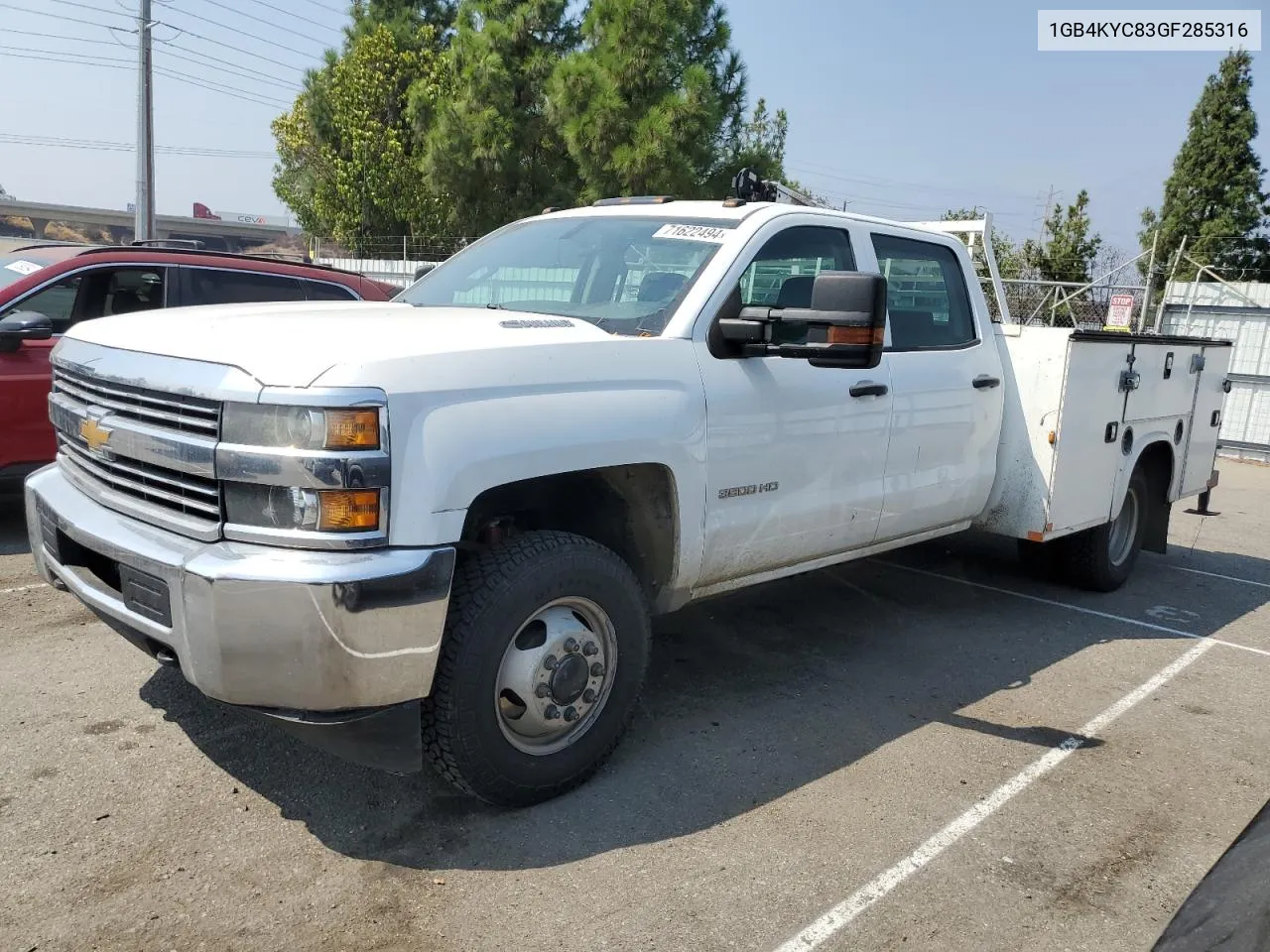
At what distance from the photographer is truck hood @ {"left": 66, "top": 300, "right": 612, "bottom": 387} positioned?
279cm

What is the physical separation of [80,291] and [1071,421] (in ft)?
19.6

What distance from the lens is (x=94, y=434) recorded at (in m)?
3.26

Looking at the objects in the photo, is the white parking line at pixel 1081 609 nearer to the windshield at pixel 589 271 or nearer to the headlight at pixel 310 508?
the windshield at pixel 589 271

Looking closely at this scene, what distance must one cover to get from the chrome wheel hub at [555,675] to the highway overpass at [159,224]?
102 meters

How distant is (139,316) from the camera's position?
3631 millimetres

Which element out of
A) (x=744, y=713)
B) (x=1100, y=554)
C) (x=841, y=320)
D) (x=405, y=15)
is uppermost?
(x=405, y=15)

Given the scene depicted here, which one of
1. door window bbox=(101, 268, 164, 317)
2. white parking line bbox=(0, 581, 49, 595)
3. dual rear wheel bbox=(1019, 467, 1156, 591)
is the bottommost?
white parking line bbox=(0, 581, 49, 595)

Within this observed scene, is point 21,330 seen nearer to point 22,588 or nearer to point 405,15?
point 22,588

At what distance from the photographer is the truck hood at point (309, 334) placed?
2.79 meters

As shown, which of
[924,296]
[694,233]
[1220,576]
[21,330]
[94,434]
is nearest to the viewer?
[94,434]

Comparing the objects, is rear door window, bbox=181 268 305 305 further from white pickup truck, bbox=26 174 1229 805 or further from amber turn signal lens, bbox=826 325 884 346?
amber turn signal lens, bbox=826 325 884 346

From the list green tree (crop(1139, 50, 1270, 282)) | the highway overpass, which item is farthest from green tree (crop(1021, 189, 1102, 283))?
the highway overpass

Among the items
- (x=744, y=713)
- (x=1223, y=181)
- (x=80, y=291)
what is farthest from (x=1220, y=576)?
(x=1223, y=181)

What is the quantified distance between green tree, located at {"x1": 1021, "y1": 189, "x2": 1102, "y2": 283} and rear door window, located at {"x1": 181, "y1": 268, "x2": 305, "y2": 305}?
2261 cm
